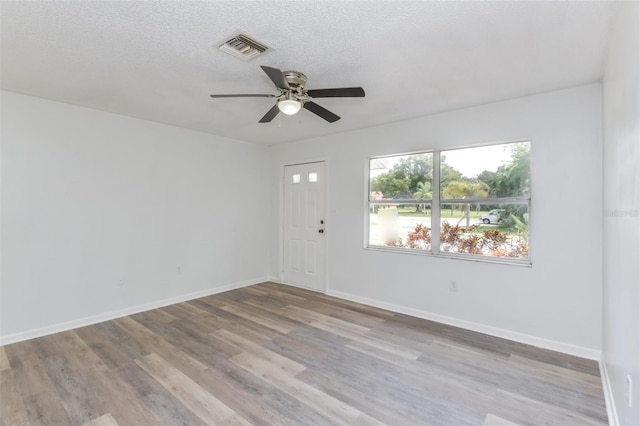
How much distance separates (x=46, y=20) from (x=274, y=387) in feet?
9.51

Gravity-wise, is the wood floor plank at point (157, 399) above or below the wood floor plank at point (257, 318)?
below

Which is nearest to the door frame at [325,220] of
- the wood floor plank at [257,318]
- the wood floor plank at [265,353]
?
the wood floor plank at [257,318]

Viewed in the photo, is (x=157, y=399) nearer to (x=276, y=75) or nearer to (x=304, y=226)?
(x=276, y=75)

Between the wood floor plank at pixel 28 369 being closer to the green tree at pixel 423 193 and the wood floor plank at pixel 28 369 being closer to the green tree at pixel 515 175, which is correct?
the green tree at pixel 423 193

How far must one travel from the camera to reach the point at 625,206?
5.29ft

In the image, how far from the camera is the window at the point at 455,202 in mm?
3197

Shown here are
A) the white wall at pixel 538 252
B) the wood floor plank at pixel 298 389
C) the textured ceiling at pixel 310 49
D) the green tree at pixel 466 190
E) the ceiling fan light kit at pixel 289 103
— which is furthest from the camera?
the green tree at pixel 466 190

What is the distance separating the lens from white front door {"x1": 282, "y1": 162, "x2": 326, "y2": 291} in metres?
4.95

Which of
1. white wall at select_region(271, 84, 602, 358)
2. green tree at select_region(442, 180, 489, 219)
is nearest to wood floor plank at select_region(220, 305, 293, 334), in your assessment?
white wall at select_region(271, 84, 602, 358)

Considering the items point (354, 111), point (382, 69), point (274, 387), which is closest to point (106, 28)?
Result: point (382, 69)

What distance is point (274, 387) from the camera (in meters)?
2.32

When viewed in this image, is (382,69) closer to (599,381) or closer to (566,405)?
(566,405)

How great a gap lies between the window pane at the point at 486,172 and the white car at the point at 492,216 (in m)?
0.16

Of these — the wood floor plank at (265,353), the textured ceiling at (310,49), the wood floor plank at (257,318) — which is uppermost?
the textured ceiling at (310,49)
